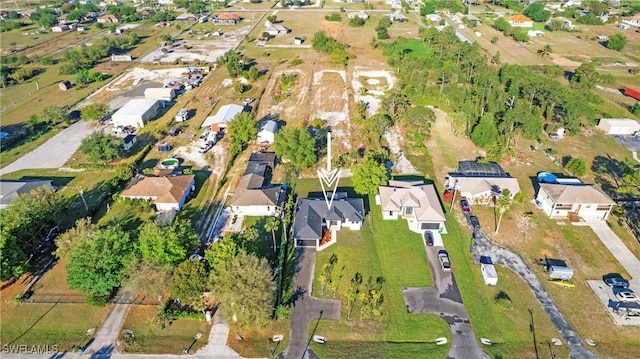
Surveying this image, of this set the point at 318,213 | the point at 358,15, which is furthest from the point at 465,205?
the point at 358,15

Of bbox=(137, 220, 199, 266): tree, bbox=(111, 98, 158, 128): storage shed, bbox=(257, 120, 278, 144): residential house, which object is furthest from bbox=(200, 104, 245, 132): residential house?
bbox=(137, 220, 199, 266): tree

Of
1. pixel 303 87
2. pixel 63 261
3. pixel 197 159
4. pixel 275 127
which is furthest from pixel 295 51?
pixel 63 261

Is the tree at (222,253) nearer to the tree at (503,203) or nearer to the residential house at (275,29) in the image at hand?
the tree at (503,203)

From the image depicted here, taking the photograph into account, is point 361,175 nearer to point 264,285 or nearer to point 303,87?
point 264,285

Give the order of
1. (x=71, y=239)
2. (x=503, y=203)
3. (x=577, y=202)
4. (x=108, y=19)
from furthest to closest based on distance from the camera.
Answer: (x=108, y=19) < (x=577, y=202) < (x=503, y=203) < (x=71, y=239)

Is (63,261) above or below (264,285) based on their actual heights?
below

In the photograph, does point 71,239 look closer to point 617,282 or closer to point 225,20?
point 617,282

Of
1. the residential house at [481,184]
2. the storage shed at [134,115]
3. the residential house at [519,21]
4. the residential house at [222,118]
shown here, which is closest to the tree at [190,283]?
the residential house at [481,184]
